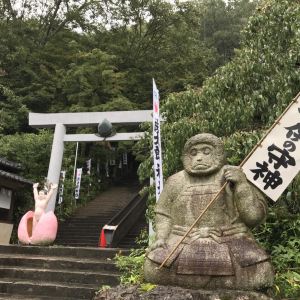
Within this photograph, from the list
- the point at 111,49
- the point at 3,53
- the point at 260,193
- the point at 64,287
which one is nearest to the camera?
the point at 260,193

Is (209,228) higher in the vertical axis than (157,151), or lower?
lower

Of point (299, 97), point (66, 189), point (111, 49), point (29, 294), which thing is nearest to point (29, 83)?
point (111, 49)

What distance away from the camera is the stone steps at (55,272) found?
275 inches

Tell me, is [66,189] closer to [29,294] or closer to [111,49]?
[111,49]

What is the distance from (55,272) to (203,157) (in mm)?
3848

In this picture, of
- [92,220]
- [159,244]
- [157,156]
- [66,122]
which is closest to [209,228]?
[159,244]

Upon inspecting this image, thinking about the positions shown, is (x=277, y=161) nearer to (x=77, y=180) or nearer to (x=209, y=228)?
(x=209, y=228)

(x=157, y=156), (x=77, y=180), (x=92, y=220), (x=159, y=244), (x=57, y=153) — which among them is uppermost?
(x=57, y=153)

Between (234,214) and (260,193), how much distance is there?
0.41 m

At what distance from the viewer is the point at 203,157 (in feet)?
16.2

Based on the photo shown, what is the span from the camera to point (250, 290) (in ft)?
13.9

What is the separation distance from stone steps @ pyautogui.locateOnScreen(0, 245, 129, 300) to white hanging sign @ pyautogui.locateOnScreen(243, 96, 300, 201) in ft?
10.4

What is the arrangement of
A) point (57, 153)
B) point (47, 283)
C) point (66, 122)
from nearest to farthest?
point (47, 283)
point (66, 122)
point (57, 153)

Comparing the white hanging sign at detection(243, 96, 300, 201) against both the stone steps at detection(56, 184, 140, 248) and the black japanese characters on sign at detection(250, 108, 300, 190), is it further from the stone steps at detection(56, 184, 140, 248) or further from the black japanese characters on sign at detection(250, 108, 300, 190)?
the stone steps at detection(56, 184, 140, 248)
